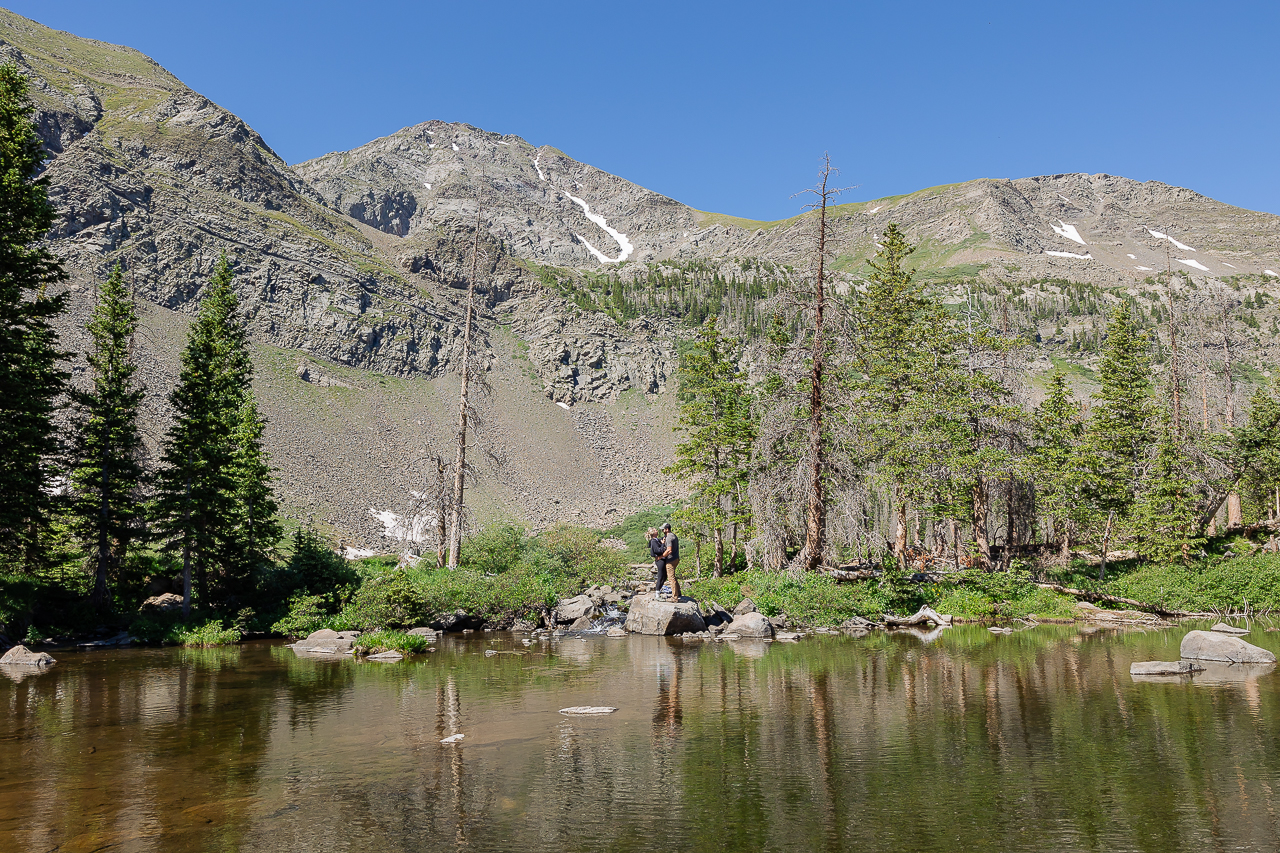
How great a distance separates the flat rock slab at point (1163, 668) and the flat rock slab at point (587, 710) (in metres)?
10.4

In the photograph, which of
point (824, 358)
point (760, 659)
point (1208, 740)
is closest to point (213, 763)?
point (760, 659)

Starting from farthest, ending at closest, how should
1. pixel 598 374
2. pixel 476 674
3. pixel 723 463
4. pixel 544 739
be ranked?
pixel 598 374, pixel 723 463, pixel 476 674, pixel 544 739

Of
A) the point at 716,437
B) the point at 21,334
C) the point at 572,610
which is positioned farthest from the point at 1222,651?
the point at 21,334

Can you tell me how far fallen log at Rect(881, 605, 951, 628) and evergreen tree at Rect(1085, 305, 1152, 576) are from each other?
399 inches

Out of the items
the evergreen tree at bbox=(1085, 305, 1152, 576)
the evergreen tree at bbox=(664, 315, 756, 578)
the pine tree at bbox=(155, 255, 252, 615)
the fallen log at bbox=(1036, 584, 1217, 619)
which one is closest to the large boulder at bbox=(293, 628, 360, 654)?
the pine tree at bbox=(155, 255, 252, 615)

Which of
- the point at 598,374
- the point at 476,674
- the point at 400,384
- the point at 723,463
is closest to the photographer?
the point at 476,674

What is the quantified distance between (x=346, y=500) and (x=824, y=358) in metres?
50.4

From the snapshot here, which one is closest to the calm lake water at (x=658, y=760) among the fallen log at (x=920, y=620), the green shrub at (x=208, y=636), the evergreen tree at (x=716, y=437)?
the green shrub at (x=208, y=636)

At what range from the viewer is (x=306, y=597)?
2523 centimetres

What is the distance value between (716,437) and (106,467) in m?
25.3

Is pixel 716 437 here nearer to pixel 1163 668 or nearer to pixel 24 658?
pixel 1163 668

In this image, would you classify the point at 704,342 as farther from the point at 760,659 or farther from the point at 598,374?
the point at 598,374

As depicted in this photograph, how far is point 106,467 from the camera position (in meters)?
26.8

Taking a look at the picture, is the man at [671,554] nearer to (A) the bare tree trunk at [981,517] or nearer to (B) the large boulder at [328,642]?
(B) the large boulder at [328,642]
